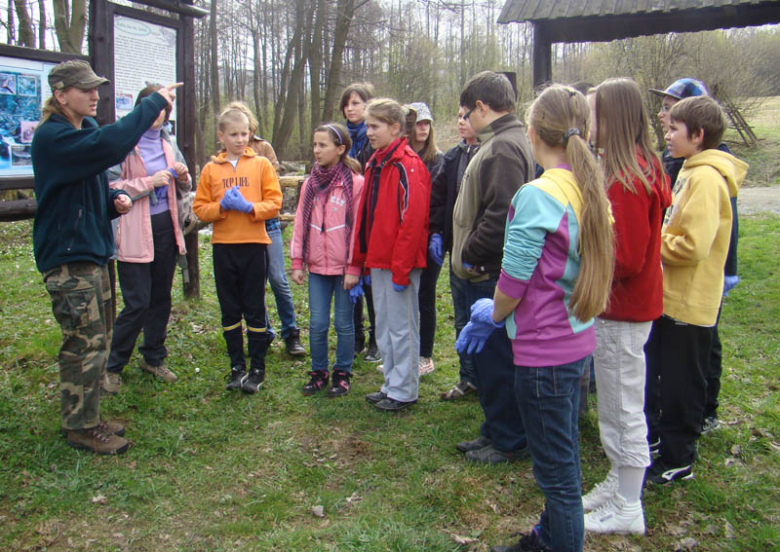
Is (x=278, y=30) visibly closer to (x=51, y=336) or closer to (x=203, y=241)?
(x=203, y=241)

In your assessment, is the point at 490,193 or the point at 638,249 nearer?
the point at 638,249

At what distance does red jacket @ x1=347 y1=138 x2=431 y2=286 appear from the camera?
12.9 ft

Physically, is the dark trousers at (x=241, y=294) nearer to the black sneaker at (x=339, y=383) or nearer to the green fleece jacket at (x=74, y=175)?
the black sneaker at (x=339, y=383)

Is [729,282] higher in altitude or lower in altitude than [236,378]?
higher

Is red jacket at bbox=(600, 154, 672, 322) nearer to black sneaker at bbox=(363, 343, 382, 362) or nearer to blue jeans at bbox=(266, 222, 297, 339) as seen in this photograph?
black sneaker at bbox=(363, 343, 382, 362)

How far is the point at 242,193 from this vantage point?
174 inches

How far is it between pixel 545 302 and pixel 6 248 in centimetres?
977

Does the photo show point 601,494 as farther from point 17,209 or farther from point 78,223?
point 17,209

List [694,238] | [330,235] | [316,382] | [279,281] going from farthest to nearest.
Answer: [279,281] < [316,382] < [330,235] < [694,238]

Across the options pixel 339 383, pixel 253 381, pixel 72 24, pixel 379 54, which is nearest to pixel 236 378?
pixel 253 381

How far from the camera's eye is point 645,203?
2637mm

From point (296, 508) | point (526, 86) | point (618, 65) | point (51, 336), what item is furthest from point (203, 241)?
point (526, 86)

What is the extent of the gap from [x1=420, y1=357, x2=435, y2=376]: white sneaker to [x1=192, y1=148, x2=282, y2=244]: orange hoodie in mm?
1641

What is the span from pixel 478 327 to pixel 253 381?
236 cm
